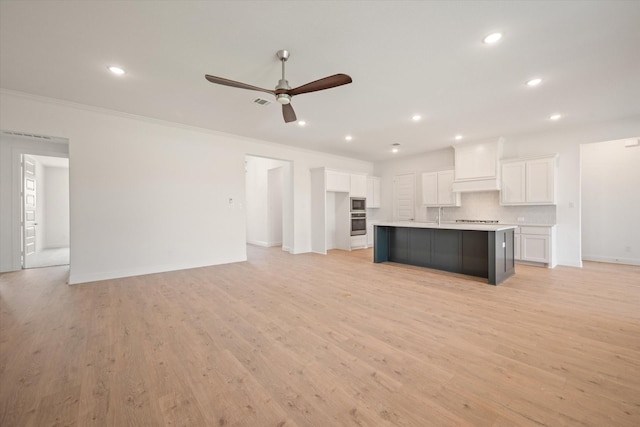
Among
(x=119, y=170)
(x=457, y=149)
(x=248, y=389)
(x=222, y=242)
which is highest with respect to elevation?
(x=457, y=149)

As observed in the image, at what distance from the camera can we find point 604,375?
6.10ft

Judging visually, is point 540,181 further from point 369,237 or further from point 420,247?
point 369,237

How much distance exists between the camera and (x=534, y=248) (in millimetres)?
5363

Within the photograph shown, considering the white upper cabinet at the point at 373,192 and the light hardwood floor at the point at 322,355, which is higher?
the white upper cabinet at the point at 373,192

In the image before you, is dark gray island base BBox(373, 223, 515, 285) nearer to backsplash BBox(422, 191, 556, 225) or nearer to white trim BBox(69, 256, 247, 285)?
backsplash BBox(422, 191, 556, 225)

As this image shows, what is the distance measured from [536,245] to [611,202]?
2332mm

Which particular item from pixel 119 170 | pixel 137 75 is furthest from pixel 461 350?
pixel 119 170

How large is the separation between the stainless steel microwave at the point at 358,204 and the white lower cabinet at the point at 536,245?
3.94m

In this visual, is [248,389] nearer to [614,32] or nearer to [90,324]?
[90,324]

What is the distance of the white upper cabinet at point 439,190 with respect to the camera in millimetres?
6898

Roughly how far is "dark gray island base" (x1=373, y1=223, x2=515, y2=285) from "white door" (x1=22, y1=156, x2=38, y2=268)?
724 centimetres

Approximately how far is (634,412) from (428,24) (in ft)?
10.5

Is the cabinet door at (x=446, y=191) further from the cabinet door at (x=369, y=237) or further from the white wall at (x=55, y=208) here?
the white wall at (x=55, y=208)

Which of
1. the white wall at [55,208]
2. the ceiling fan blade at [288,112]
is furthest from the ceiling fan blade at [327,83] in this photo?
the white wall at [55,208]
